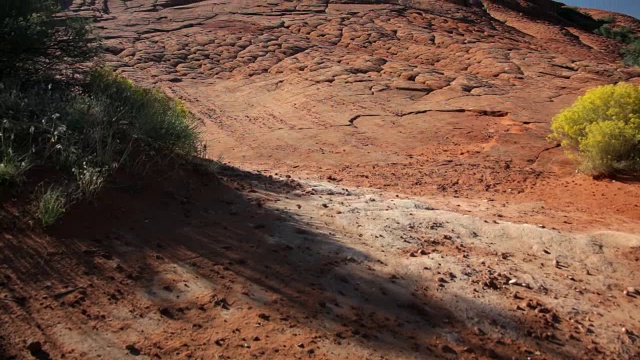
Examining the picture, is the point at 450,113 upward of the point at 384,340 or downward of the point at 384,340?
downward

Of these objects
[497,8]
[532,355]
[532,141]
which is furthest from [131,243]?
[497,8]

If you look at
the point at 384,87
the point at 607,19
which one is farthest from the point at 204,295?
the point at 607,19

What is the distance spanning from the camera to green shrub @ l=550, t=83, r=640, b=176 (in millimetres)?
8039

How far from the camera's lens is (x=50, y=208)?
382 centimetres

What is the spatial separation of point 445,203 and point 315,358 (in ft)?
14.3

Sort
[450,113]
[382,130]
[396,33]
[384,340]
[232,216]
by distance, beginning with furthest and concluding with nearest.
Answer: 1. [396,33]
2. [450,113]
3. [382,130]
4. [232,216]
5. [384,340]

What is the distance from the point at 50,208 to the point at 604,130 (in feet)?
24.5

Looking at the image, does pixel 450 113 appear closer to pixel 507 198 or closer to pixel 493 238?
pixel 507 198

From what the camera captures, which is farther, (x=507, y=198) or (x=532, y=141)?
(x=532, y=141)

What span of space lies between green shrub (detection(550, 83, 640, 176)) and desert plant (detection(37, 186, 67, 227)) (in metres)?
7.28

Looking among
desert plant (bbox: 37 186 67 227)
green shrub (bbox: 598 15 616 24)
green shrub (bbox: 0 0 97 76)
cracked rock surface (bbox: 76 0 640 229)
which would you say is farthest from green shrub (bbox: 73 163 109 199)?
green shrub (bbox: 598 15 616 24)

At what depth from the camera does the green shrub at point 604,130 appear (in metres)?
8.04

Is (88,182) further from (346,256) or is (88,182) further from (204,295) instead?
(346,256)

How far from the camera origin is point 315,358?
3.05 m
